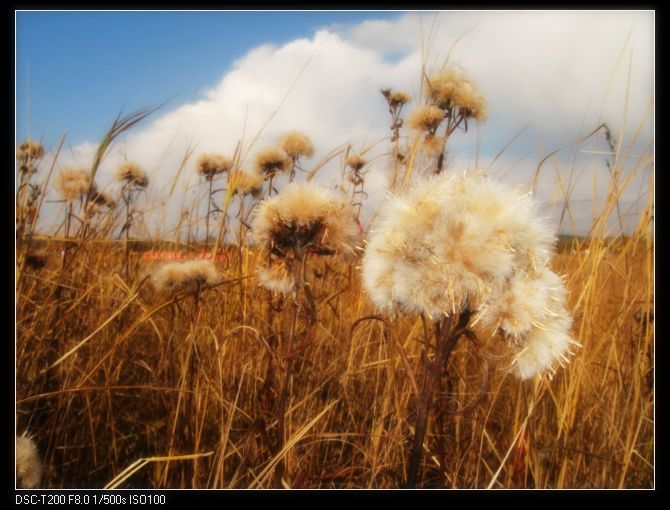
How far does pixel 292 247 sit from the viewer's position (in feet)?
3.97

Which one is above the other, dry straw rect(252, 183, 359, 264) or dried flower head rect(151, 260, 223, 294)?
dry straw rect(252, 183, 359, 264)

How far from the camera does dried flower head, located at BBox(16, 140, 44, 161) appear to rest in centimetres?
160

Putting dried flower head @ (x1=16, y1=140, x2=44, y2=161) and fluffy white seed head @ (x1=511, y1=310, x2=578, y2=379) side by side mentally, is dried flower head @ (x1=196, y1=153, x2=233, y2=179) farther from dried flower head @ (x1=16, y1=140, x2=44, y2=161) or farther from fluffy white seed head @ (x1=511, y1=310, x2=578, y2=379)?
fluffy white seed head @ (x1=511, y1=310, x2=578, y2=379)

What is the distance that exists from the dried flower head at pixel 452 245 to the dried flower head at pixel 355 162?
103cm

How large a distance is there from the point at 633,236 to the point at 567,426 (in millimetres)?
649

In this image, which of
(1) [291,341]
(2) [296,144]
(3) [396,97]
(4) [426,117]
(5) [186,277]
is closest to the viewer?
(1) [291,341]

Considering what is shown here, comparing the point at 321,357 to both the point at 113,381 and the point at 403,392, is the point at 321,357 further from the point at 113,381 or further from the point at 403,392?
the point at 113,381

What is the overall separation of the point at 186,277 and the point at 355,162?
754mm

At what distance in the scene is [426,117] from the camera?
1.64 metres

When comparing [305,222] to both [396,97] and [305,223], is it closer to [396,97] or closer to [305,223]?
[305,223]

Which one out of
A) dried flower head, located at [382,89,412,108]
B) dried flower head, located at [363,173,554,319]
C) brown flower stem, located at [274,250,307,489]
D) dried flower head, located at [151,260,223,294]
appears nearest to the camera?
dried flower head, located at [363,173,554,319]

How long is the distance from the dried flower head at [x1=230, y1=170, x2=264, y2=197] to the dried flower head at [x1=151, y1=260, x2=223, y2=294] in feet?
1.04

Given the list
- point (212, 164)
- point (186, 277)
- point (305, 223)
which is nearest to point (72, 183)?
point (212, 164)

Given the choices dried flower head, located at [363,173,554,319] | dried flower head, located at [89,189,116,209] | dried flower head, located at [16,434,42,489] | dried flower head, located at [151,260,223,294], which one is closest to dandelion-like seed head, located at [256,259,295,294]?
dried flower head, located at [151,260,223,294]
